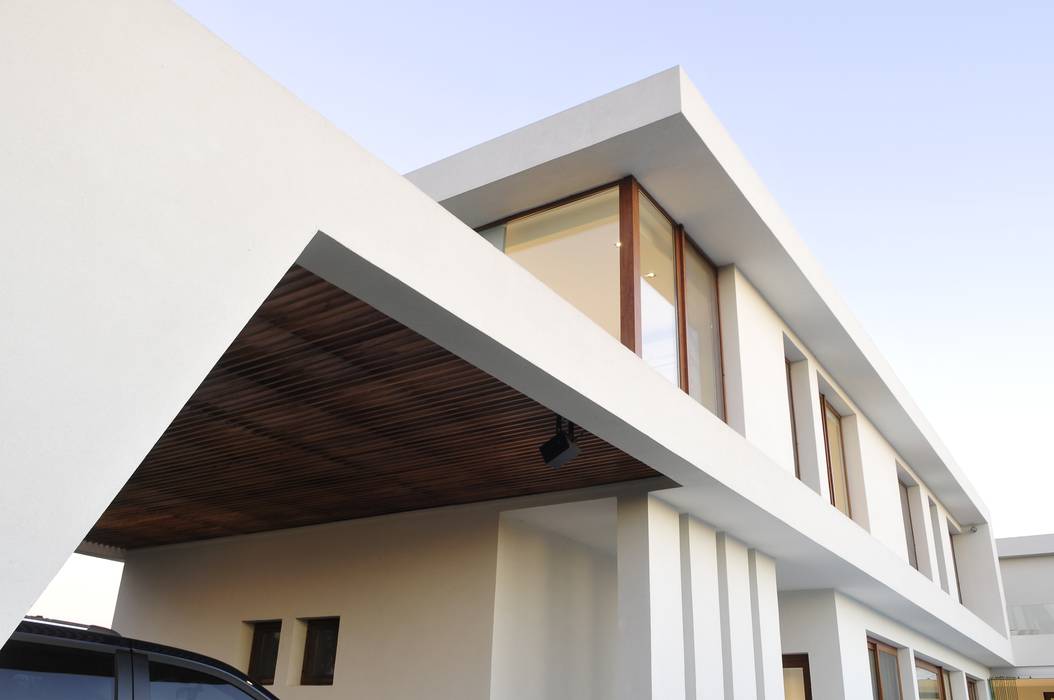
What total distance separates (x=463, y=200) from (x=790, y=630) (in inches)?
232

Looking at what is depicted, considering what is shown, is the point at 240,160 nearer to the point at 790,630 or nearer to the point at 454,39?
the point at 790,630

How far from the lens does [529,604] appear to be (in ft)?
23.1

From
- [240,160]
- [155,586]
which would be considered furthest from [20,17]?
[155,586]

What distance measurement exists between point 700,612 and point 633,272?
2620 millimetres

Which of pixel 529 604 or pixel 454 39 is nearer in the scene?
pixel 529 604

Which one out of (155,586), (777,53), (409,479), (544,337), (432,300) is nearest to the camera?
(432,300)

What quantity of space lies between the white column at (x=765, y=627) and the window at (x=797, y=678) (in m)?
1.94

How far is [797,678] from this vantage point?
9125 mm

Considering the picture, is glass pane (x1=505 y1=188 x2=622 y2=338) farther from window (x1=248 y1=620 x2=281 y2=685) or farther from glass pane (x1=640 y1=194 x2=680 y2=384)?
window (x1=248 y1=620 x2=281 y2=685)

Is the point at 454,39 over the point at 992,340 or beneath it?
over

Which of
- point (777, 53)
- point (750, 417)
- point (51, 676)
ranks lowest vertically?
point (51, 676)

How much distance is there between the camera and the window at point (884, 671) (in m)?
10.2

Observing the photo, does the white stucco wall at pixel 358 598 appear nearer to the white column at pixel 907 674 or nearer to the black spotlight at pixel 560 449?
the black spotlight at pixel 560 449

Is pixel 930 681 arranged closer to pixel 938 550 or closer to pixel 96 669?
pixel 938 550
